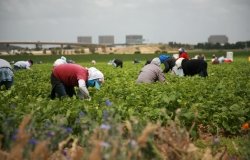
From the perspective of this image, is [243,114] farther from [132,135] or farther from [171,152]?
[132,135]

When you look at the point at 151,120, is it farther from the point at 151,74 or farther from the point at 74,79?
the point at 151,74

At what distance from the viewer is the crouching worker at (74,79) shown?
6.89 metres

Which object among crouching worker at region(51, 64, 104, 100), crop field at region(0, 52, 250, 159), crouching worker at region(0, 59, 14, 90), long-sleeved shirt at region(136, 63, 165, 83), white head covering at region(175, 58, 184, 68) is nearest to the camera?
crop field at region(0, 52, 250, 159)

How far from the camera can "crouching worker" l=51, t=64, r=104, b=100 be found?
22.6 ft

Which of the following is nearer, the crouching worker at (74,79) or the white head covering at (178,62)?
the crouching worker at (74,79)

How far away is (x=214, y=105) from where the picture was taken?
21.0 ft

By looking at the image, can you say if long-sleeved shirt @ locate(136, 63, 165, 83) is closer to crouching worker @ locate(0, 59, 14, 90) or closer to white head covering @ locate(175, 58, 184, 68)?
white head covering @ locate(175, 58, 184, 68)

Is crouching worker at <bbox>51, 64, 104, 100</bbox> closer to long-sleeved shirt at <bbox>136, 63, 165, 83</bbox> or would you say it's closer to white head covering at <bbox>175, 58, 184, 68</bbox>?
long-sleeved shirt at <bbox>136, 63, 165, 83</bbox>

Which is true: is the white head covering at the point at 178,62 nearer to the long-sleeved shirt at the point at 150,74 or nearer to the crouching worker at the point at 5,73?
the long-sleeved shirt at the point at 150,74

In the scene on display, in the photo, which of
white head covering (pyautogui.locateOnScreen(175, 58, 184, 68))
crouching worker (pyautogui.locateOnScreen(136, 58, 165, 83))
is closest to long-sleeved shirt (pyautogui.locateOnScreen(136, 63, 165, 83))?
crouching worker (pyautogui.locateOnScreen(136, 58, 165, 83))

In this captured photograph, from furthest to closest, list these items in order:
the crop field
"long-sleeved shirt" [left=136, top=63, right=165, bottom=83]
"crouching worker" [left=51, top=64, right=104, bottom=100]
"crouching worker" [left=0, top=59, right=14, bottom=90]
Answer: "long-sleeved shirt" [left=136, top=63, right=165, bottom=83]
"crouching worker" [left=0, top=59, right=14, bottom=90]
"crouching worker" [left=51, top=64, right=104, bottom=100]
the crop field

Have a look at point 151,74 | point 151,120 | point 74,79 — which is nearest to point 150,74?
point 151,74

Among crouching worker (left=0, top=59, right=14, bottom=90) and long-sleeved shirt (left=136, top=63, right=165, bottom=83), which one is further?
long-sleeved shirt (left=136, top=63, right=165, bottom=83)

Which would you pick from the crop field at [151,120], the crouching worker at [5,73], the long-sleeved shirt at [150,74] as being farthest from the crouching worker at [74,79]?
the long-sleeved shirt at [150,74]
